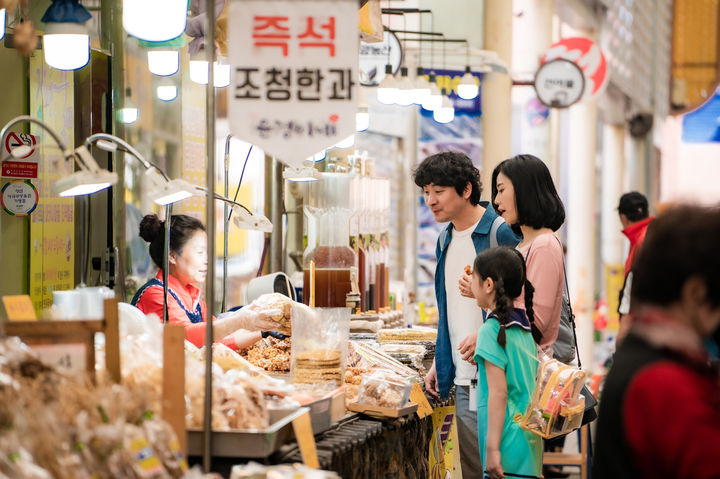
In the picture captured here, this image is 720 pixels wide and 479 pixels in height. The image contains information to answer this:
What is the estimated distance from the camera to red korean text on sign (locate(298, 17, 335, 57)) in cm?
310

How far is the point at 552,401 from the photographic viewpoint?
4.18 m

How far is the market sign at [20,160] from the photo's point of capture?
598cm

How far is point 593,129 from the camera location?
59.6ft

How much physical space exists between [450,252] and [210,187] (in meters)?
2.40

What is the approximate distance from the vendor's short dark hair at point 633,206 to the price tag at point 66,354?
666 cm

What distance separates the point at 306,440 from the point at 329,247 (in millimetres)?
3324

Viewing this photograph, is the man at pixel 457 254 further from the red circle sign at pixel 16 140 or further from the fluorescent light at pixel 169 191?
the red circle sign at pixel 16 140

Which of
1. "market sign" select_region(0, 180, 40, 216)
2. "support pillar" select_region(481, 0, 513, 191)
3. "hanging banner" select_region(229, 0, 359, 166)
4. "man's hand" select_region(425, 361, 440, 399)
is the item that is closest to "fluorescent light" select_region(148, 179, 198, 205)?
"hanging banner" select_region(229, 0, 359, 166)

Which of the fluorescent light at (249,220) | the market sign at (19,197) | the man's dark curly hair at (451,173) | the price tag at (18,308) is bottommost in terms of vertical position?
the price tag at (18,308)

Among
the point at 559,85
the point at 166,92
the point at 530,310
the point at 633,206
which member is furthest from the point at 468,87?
the point at 530,310

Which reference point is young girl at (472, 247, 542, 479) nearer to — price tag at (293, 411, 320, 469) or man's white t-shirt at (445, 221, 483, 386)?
man's white t-shirt at (445, 221, 483, 386)

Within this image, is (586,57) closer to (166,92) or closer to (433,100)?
(433,100)

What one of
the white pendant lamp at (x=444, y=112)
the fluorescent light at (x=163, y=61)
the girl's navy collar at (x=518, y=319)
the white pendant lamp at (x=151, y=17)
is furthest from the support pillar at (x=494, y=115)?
the white pendant lamp at (x=151, y=17)

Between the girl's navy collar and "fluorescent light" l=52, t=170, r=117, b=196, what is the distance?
1.82 m
